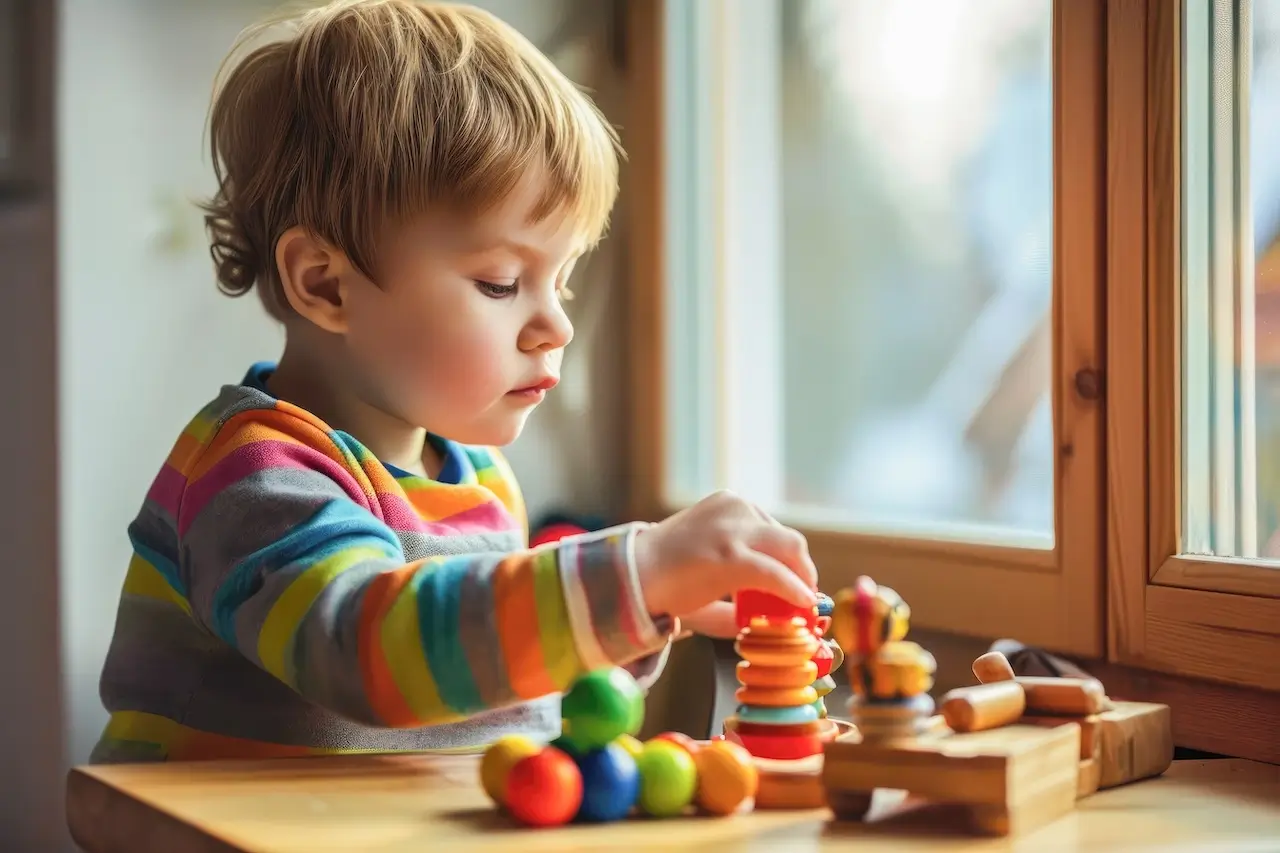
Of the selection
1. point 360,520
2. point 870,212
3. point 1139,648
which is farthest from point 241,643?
point 870,212

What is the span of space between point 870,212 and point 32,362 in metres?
0.82

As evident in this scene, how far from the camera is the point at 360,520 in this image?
30.1 inches

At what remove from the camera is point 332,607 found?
703 millimetres

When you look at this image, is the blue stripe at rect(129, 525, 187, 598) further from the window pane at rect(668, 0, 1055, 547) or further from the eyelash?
the window pane at rect(668, 0, 1055, 547)

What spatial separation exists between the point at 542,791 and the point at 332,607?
17 centimetres

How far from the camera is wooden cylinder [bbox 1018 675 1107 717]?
2.24 feet

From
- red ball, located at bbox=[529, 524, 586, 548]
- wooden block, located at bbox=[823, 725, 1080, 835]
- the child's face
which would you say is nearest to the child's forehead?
the child's face

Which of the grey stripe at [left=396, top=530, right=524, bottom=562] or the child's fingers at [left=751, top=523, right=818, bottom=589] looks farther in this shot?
the grey stripe at [left=396, top=530, right=524, bottom=562]

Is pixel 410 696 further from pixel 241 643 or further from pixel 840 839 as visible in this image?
pixel 840 839

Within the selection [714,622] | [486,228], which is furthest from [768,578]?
[486,228]

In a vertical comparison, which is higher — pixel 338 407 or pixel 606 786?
pixel 338 407

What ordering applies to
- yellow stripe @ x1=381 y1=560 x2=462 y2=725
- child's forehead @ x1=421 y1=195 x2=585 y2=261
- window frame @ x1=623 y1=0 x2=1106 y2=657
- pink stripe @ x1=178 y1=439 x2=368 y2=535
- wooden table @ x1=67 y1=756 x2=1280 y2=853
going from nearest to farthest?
wooden table @ x1=67 y1=756 x2=1280 y2=853
yellow stripe @ x1=381 y1=560 x2=462 y2=725
pink stripe @ x1=178 y1=439 x2=368 y2=535
child's forehead @ x1=421 y1=195 x2=585 y2=261
window frame @ x1=623 y1=0 x2=1106 y2=657

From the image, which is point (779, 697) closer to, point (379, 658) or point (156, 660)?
point (379, 658)

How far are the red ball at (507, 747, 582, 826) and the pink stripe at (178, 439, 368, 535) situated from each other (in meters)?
0.28
